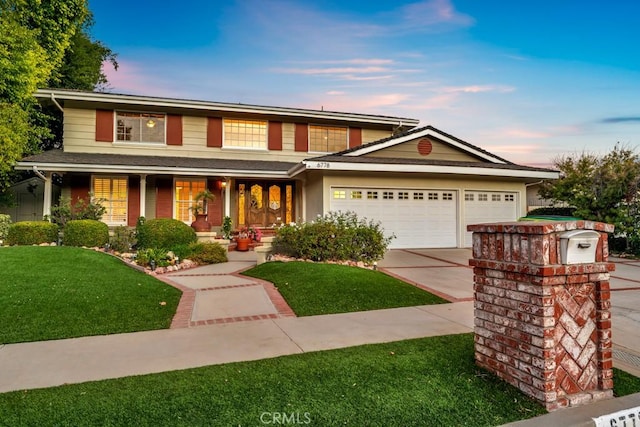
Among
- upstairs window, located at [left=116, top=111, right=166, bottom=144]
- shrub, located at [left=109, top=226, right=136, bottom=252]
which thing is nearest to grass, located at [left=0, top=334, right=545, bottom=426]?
shrub, located at [left=109, top=226, right=136, bottom=252]

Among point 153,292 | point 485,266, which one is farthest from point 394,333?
point 153,292

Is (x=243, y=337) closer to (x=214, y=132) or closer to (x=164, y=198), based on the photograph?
(x=164, y=198)

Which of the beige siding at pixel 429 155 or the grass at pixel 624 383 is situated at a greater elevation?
the beige siding at pixel 429 155

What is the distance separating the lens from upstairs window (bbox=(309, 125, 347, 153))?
1664 centimetres

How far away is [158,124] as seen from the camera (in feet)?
49.2

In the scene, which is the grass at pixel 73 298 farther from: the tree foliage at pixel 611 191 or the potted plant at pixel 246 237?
the tree foliage at pixel 611 191

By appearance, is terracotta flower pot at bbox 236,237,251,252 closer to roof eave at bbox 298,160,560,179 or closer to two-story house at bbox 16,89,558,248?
two-story house at bbox 16,89,558,248

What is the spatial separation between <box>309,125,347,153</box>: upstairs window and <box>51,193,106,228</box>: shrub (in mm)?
8879

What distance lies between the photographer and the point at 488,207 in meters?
13.7

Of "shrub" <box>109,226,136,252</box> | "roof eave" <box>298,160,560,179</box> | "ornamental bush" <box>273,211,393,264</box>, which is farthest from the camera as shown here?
"shrub" <box>109,226,136,252</box>

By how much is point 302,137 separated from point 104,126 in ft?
26.5

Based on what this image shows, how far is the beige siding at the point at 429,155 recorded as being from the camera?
13234 mm

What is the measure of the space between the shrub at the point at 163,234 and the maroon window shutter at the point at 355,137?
28.9ft

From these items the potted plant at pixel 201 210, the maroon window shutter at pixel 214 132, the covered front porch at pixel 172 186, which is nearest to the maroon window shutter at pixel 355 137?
the covered front porch at pixel 172 186
